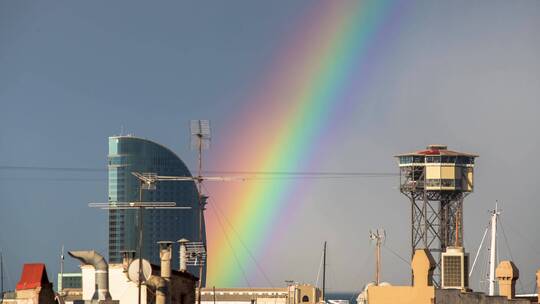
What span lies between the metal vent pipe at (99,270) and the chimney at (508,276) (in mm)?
21004

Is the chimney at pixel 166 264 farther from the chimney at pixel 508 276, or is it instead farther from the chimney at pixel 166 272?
the chimney at pixel 508 276

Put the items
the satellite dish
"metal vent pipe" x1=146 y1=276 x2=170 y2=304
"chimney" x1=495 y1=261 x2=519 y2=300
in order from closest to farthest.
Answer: "metal vent pipe" x1=146 y1=276 x2=170 y2=304
the satellite dish
"chimney" x1=495 y1=261 x2=519 y2=300

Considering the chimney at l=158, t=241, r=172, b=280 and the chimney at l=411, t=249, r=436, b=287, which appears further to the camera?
the chimney at l=158, t=241, r=172, b=280

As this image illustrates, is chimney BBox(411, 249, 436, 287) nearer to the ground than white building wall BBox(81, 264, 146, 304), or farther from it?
farther from it

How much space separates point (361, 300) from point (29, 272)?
190 ft

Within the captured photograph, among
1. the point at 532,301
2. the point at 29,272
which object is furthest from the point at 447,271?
the point at 29,272

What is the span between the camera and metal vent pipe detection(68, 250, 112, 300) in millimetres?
80250

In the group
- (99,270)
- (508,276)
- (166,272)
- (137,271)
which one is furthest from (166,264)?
(508,276)

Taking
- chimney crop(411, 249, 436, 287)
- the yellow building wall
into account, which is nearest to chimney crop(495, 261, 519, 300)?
chimney crop(411, 249, 436, 287)

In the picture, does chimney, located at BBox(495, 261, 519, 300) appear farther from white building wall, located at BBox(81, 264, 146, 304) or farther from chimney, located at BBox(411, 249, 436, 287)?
white building wall, located at BBox(81, 264, 146, 304)

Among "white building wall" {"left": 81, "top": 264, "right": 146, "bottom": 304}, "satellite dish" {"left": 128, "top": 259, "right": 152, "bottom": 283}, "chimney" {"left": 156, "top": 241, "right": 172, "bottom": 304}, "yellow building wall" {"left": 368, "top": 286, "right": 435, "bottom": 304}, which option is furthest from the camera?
"white building wall" {"left": 81, "top": 264, "right": 146, "bottom": 304}

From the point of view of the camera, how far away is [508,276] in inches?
2980

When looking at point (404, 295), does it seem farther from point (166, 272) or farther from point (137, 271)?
point (137, 271)

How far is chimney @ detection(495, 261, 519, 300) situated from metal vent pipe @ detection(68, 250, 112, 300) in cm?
2100
